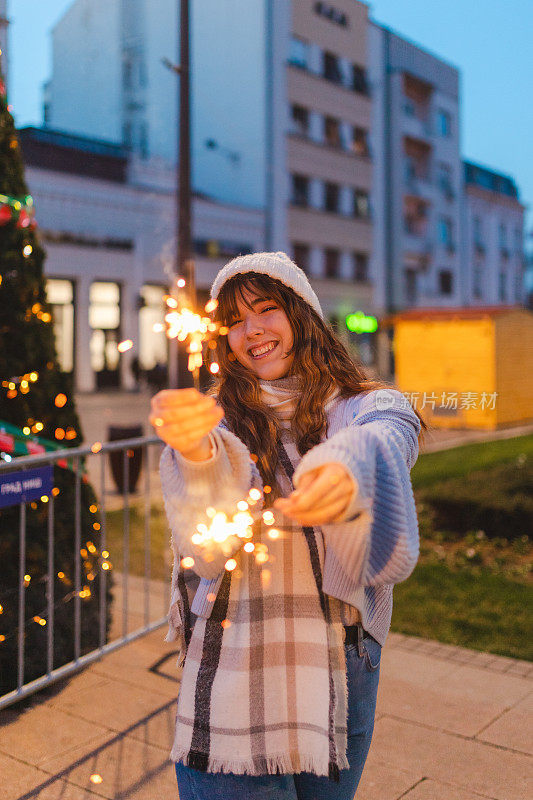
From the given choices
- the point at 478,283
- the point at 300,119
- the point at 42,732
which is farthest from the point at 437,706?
the point at 478,283

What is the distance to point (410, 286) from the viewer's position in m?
42.3

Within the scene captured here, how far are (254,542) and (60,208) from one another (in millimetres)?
28398

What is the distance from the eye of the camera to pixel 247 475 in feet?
5.56

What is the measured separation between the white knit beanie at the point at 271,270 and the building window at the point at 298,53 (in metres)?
35.3

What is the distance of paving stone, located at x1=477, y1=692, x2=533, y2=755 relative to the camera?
391 centimetres

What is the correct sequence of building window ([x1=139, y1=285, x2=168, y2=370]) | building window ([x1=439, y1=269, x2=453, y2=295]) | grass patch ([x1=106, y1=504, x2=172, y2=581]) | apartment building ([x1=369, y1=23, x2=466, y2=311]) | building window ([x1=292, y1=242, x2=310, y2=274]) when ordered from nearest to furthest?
1. grass patch ([x1=106, y1=504, x2=172, y2=581])
2. building window ([x1=139, y1=285, x2=168, y2=370])
3. building window ([x1=292, y1=242, x2=310, y2=274])
4. apartment building ([x1=369, y1=23, x2=466, y2=311])
5. building window ([x1=439, y1=269, x2=453, y2=295])

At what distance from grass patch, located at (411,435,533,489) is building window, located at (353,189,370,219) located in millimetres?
26282

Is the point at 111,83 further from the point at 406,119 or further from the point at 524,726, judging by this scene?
the point at 524,726

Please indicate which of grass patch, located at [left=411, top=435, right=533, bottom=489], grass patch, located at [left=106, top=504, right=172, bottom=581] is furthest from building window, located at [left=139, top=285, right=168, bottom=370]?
grass patch, located at [left=106, top=504, right=172, bottom=581]

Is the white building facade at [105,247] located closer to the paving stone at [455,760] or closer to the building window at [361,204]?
the building window at [361,204]

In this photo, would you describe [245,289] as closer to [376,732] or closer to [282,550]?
[282,550]

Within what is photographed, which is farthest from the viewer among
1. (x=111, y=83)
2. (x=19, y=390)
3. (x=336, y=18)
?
(x=336, y=18)

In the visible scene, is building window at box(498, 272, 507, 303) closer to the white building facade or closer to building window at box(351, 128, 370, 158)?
building window at box(351, 128, 370, 158)

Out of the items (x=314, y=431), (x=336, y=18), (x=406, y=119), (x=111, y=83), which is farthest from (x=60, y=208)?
(x=314, y=431)
